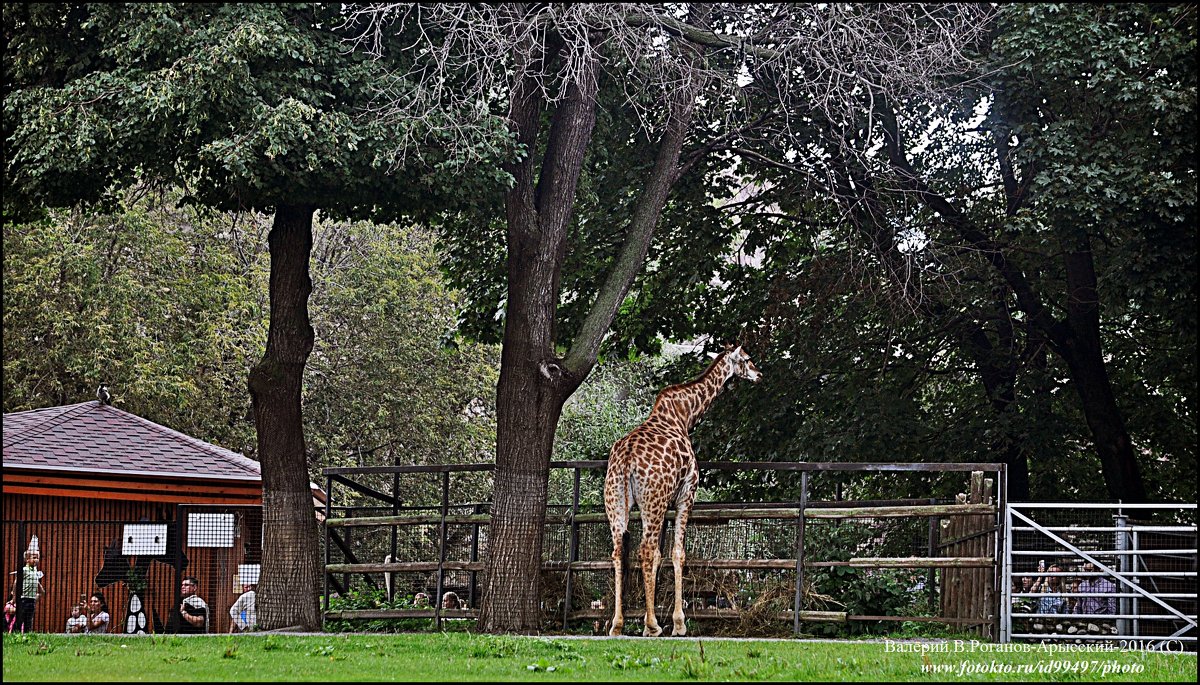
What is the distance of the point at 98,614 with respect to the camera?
60.5 feet

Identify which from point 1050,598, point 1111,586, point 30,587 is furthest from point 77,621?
point 1111,586

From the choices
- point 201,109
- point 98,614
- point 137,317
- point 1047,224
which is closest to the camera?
point 201,109

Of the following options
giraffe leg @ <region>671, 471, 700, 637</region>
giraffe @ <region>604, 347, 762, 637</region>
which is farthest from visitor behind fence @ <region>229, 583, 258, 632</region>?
giraffe leg @ <region>671, 471, 700, 637</region>

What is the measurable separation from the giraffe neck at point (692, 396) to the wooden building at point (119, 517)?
658 cm

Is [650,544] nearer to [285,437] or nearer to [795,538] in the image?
[795,538]

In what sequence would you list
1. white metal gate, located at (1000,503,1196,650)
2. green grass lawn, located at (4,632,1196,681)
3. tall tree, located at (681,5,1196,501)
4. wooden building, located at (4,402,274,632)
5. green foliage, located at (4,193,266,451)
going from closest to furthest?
green grass lawn, located at (4,632,1196,681), white metal gate, located at (1000,503,1196,650), tall tree, located at (681,5,1196,501), wooden building, located at (4,402,274,632), green foliage, located at (4,193,266,451)

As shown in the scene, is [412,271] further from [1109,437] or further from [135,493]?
[1109,437]

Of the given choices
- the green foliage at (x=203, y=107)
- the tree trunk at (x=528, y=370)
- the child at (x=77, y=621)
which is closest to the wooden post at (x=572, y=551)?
the tree trunk at (x=528, y=370)

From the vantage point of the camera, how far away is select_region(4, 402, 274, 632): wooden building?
18.3 meters

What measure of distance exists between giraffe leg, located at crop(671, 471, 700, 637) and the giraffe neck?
1033 millimetres

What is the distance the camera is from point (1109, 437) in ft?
57.1

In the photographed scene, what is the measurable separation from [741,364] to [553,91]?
4.26m

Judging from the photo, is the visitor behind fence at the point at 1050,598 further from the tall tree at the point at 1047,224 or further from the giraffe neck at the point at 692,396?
the giraffe neck at the point at 692,396

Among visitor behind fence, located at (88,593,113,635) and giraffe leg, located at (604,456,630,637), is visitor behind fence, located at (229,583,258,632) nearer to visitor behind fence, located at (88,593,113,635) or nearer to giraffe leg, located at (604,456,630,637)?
visitor behind fence, located at (88,593,113,635)
